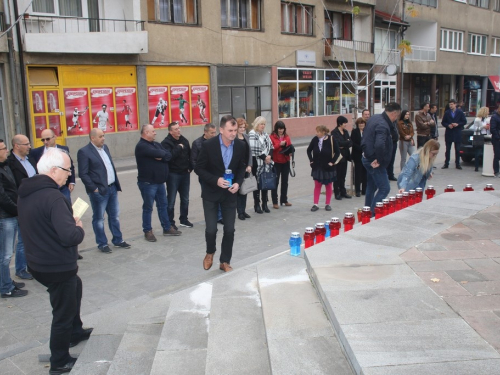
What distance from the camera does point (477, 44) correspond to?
142 ft

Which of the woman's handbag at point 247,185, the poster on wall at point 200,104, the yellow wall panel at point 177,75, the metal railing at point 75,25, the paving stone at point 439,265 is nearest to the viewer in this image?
the paving stone at point 439,265

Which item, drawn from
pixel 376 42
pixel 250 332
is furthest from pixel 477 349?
pixel 376 42

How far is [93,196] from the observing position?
7543 mm

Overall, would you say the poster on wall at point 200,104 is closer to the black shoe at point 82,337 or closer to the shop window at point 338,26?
the shop window at point 338,26

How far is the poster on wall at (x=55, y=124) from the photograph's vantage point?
17.8 m

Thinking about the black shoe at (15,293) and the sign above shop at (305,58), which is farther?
the sign above shop at (305,58)

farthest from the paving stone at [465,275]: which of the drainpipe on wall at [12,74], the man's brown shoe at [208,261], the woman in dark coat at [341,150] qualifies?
the drainpipe on wall at [12,74]

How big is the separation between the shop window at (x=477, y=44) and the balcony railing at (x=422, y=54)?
6.81 m

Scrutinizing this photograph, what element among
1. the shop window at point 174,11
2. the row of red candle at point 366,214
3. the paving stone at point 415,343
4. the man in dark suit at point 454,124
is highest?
the shop window at point 174,11

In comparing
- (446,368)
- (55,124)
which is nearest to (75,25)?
(55,124)

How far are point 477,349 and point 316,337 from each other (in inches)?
45.0

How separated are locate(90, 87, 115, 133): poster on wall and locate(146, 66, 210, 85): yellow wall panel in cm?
200

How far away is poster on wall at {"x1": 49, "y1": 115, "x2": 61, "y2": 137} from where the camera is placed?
58.2ft

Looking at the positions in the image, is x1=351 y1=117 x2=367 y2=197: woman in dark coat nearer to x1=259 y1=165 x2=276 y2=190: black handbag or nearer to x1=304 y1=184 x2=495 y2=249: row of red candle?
x1=259 y1=165 x2=276 y2=190: black handbag
